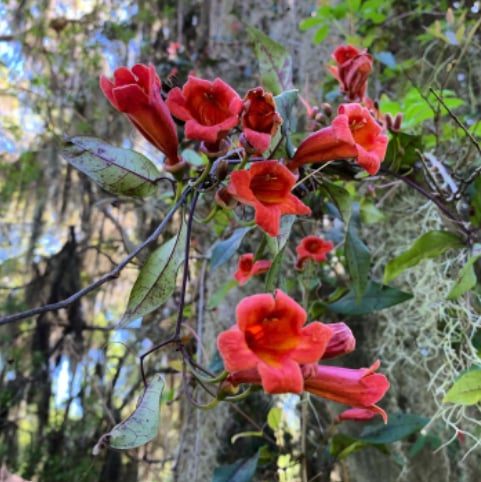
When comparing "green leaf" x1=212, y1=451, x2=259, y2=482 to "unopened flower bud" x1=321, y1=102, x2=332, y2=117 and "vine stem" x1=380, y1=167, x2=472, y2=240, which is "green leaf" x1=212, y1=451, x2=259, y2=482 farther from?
"unopened flower bud" x1=321, y1=102, x2=332, y2=117

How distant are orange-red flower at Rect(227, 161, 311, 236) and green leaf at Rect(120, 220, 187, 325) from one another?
0.12 meters

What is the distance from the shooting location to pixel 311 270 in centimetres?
96

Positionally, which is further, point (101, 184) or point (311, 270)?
point (311, 270)

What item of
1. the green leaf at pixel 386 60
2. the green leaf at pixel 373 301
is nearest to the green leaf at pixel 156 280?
the green leaf at pixel 373 301

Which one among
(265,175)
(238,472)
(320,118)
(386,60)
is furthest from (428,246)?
(386,60)

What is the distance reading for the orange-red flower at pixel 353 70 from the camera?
763mm

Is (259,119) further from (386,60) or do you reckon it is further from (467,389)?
(386,60)

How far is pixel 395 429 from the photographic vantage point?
2.81 ft

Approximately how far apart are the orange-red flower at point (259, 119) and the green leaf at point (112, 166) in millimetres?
159

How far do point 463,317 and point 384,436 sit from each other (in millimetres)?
254

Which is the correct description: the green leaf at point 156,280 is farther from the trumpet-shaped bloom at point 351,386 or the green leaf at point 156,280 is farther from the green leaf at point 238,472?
the green leaf at point 238,472

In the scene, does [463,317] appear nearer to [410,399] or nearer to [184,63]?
[410,399]

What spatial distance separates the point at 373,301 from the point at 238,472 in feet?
1.22

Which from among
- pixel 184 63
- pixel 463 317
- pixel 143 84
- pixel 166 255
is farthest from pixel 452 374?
pixel 184 63
